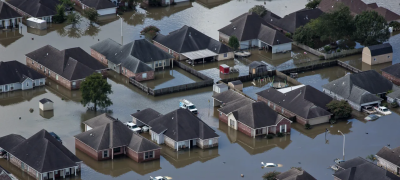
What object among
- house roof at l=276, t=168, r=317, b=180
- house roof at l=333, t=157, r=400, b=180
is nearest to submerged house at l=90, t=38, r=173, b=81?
house roof at l=276, t=168, r=317, b=180

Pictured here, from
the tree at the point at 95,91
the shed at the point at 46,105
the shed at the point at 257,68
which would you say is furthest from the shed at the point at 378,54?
the shed at the point at 46,105

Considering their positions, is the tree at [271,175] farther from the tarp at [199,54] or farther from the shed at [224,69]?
the tarp at [199,54]

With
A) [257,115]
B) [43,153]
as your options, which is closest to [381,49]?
[257,115]

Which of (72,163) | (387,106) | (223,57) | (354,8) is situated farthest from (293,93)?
(354,8)

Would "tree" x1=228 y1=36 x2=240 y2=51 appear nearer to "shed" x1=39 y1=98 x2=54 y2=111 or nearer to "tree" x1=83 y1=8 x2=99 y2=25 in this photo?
"tree" x1=83 y1=8 x2=99 y2=25

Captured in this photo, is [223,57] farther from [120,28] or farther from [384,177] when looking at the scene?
[384,177]
